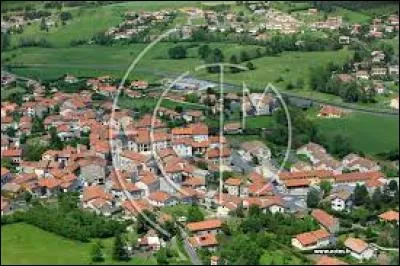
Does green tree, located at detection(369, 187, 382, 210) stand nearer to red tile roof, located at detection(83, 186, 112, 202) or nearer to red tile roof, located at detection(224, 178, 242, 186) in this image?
red tile roof, located at detection(224, 178, 242, 186)

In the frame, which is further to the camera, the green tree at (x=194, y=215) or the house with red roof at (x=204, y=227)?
the green tree at (x=194, y=215)

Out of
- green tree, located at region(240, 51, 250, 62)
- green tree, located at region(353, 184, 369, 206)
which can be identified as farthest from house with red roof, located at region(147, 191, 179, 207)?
green tree, located at region(240, 51, 250, 62)

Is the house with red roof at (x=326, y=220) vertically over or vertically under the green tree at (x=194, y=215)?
under

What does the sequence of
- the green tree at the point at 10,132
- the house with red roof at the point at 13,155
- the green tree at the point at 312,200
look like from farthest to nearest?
the green tree at the point at 10,132 < the house with red roof at the point at 13,155 < the green tree at the point at 312,200

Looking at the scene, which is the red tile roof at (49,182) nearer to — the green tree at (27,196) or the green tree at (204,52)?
the green tree at (27,196)

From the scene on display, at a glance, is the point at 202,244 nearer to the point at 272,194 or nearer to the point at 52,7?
the point at 272,194

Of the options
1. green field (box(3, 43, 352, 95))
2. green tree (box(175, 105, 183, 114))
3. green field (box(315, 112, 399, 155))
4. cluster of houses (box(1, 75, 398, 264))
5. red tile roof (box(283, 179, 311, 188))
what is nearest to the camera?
cluster of houses (box(1, 75, 398, 264))

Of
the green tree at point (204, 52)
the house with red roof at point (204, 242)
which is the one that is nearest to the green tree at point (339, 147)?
the house with red roof at point (204, 242)

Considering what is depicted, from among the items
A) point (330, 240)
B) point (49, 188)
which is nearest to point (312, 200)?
point (330, 240)
